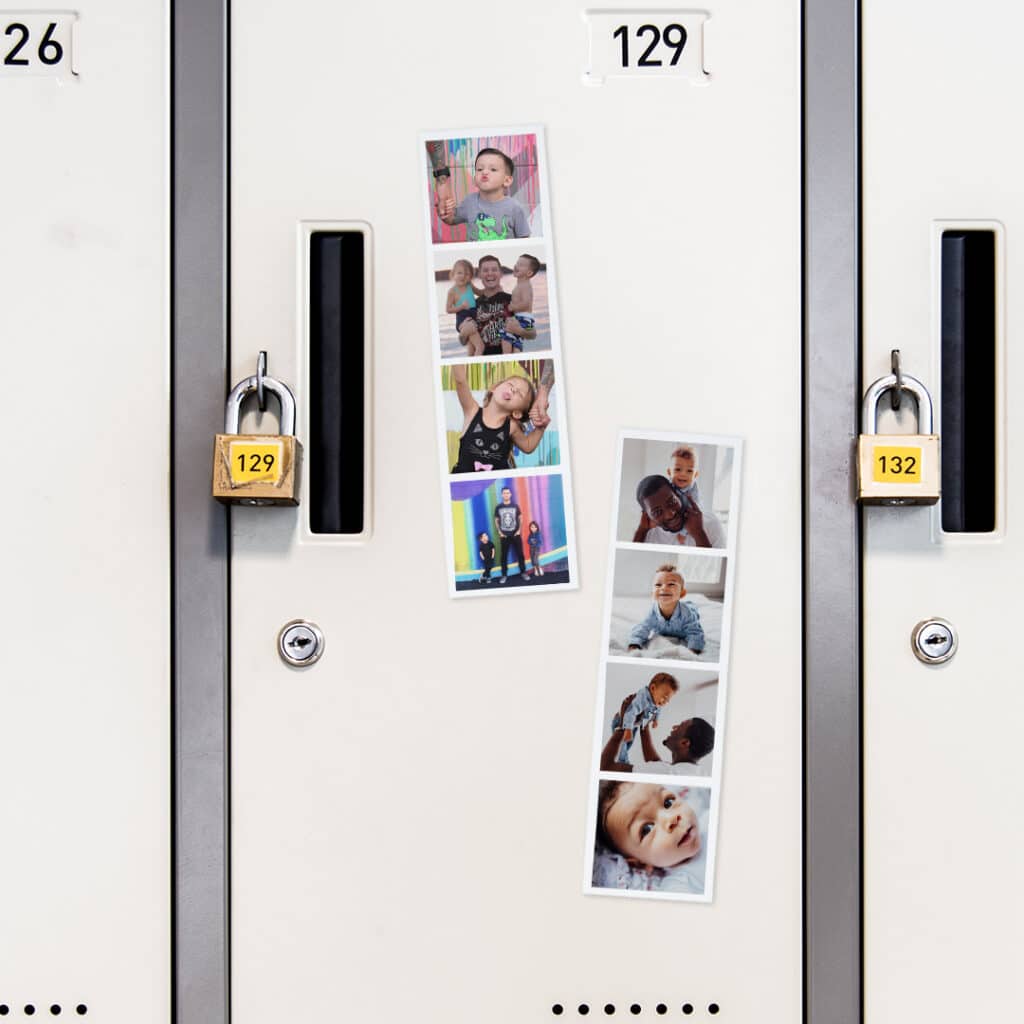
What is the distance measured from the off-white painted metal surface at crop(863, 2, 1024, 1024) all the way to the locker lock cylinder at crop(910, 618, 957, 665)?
0.5 inches

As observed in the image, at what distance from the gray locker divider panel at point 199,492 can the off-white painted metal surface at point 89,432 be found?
0.06 feet

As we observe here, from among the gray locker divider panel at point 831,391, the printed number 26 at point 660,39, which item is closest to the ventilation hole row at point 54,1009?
the gray locker divider panel at point 831,391

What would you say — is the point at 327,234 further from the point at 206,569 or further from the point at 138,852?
the point at 138,852

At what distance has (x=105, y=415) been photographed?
1.00 metres

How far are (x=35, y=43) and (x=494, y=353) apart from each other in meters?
0.57

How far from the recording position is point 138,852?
0.98m

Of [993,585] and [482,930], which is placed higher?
[993,585]

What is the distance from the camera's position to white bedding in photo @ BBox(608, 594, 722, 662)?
980 mm

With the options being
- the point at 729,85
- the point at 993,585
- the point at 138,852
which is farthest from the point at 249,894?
the point at 729,85

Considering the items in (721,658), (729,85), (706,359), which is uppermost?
(729,85)

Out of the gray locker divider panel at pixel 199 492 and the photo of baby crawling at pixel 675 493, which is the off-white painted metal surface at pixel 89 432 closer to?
the gray locker divider panel at pixel 199 492

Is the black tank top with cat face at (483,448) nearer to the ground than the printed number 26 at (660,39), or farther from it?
nearer to the ground

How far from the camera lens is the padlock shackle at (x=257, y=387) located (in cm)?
97

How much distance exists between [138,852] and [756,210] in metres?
0.90
